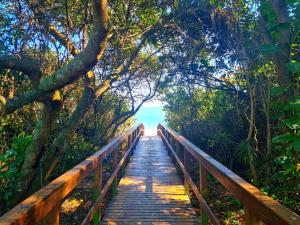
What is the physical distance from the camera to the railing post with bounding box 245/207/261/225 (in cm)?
221

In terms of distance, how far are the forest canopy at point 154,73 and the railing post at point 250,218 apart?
836mm

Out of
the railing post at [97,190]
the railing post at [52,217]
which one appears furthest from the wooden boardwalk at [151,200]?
the railing post at [52,217]

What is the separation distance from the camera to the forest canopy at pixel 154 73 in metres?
4.34

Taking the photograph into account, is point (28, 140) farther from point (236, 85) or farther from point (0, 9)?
point (236, 85)

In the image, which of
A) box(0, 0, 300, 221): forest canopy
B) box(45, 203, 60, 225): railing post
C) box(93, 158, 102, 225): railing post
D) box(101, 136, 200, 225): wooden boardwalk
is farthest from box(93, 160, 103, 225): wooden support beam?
box(45, 203, 60, 225): railing post

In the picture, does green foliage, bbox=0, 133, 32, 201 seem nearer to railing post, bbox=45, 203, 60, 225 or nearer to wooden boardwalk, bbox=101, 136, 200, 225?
wooden boardwalk, bbox=101, 136, 200, 225

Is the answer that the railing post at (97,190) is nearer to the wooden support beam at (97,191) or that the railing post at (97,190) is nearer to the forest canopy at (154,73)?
the wooden support beam at (97,191)

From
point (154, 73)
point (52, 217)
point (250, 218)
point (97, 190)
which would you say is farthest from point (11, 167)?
point (154, 73)

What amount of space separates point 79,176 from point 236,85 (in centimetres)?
606

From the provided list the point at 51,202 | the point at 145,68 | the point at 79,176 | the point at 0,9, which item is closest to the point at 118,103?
the point at 145,68

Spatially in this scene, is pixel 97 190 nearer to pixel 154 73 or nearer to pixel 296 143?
pixel 296 143

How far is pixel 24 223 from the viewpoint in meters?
1.84

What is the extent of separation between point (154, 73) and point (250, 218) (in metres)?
10.0

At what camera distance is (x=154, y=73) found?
39.7ft
